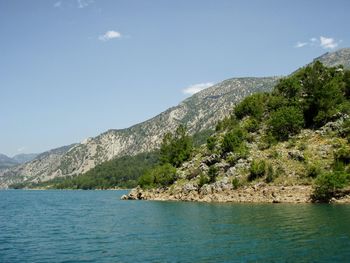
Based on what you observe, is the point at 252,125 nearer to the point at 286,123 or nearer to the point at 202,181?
the point at 286,123

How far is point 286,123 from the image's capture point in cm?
14212

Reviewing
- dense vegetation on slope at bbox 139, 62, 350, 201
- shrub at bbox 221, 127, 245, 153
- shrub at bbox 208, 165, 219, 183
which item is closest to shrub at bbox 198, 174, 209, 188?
dense vegetation on slope at bbox 139, 62, 350, 201

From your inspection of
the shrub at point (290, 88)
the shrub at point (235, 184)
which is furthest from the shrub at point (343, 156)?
the shrub at point (290, 88)

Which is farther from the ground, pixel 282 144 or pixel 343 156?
pixel 282 144

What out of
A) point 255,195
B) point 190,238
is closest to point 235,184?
point 255,195

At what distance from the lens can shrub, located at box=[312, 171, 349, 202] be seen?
101938 millimetres

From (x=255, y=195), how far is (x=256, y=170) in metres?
10.7

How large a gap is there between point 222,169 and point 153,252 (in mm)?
94296

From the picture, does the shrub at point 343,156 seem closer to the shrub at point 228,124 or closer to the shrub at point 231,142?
the shrub at point 231,142

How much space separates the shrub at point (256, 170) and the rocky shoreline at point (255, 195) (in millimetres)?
5737

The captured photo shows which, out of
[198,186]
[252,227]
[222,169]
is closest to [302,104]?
[222,169]

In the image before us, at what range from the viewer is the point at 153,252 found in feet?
159

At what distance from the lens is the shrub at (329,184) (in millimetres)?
101938

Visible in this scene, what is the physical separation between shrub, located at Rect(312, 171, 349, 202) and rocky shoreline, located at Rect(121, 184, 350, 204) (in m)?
2.10
